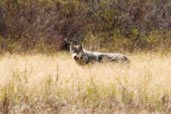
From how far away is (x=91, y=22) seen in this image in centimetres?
1694

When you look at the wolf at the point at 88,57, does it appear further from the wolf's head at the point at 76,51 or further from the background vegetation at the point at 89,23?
the background vegetation at the point at 89,23

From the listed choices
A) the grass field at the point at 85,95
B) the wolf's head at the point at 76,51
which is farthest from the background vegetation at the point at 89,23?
the grass field at the point at 85,95

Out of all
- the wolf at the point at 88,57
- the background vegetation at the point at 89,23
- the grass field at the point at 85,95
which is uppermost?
the grass field at the point at 85,95

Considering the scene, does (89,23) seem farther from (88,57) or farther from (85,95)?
(85,95)

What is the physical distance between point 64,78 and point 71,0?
955cm

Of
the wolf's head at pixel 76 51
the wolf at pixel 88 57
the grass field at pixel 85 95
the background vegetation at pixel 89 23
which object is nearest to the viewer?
the grass field at pixel 85 95

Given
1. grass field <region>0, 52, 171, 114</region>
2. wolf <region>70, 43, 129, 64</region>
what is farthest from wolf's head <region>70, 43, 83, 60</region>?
grass field <region>0, 52, 171, 114</region>

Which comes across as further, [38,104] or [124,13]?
[124,13]

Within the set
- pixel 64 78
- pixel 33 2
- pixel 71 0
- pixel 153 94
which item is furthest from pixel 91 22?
pixel 153 94

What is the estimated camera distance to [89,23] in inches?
666

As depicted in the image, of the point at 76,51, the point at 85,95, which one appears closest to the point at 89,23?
the point at 76,51

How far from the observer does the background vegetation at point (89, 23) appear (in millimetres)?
15508

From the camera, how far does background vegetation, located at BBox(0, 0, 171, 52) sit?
1551 cm

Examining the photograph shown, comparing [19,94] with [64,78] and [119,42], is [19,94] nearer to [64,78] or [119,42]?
[64,78]
